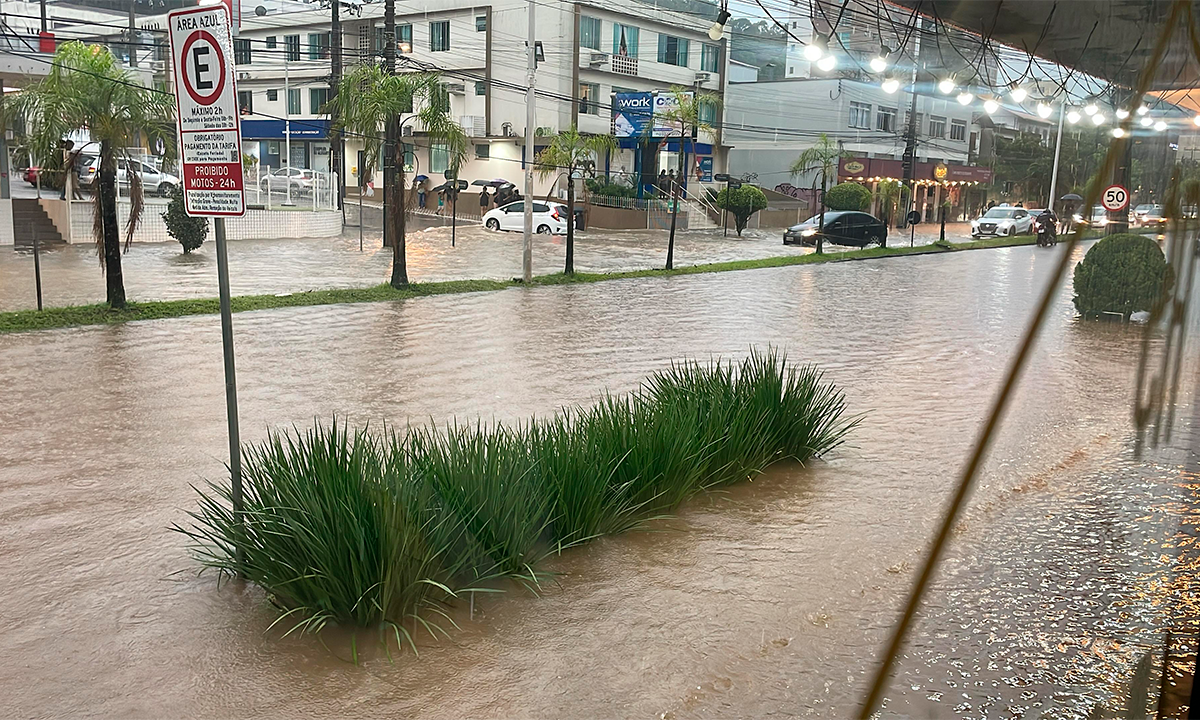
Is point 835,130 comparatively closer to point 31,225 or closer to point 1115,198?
point 31,225

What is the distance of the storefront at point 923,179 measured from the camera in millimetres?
23766

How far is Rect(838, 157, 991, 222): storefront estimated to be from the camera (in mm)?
23766

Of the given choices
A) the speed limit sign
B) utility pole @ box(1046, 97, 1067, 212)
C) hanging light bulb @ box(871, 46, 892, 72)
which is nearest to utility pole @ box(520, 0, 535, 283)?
hanging light bulb @ box(871, 46, 892, 72)

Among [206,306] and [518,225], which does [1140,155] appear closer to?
[206,306]

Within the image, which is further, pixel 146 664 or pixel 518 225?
pixel 518 225

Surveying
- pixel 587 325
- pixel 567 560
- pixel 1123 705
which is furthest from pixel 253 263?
pixel 1123 705

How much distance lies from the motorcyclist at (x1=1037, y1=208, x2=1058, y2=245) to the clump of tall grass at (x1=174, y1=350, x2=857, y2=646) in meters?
3.19

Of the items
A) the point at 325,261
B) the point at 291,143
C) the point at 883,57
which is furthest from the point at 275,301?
the point at 291,143

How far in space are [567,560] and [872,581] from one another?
1.57 metres

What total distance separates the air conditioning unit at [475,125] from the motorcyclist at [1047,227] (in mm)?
45194

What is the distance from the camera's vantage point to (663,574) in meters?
5.13

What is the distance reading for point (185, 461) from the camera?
7547 mm

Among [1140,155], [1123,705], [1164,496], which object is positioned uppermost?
[1140,155]

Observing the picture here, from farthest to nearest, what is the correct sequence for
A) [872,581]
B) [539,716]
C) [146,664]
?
[872,581]
[146,664]
[539,716]
